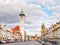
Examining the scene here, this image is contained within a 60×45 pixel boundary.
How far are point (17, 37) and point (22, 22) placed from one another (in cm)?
2451

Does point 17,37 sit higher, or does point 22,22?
point 22,22

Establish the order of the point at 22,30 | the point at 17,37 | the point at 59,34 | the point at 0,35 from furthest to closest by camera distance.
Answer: the point at 22,30 < the point at 17,37 < the point at 0,35 < the point at 59,34

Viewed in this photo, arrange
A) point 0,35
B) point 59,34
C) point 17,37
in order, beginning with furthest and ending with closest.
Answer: point 17,37 → point 0,35 → point 59,34

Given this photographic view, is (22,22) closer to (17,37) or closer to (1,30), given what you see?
(17,37)

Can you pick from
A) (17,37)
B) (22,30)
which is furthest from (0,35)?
(22,30)

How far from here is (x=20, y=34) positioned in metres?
192

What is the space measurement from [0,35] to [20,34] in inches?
2878

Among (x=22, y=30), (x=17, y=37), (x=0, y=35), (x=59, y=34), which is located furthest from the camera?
(x=22, y=30)

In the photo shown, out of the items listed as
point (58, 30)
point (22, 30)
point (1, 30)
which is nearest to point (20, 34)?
point (22, 30)

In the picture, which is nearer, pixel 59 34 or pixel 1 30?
pixel 59 34

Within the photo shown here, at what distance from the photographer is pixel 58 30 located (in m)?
104

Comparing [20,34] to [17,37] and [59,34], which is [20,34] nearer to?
[17,37]

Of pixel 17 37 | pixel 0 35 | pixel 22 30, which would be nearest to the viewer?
pixel 0 35

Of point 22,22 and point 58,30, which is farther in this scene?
point 22,22
